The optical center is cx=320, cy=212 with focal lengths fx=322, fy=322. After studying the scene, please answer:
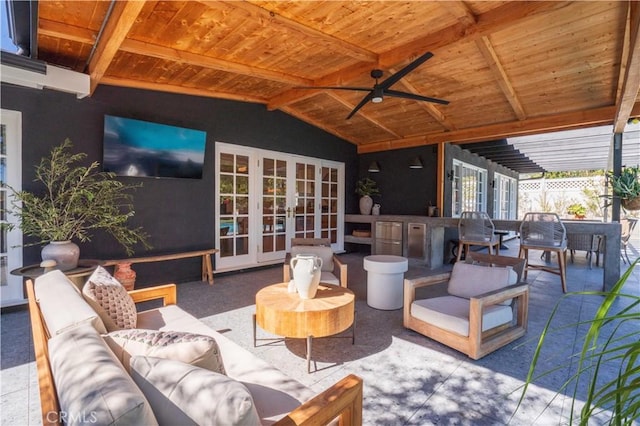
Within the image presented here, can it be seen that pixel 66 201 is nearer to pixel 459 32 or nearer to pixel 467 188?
pixel 459 32

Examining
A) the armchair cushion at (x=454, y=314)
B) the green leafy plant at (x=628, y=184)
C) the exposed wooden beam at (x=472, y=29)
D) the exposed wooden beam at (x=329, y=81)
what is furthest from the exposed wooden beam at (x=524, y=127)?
the armchair cushion at (x=454, y=314)

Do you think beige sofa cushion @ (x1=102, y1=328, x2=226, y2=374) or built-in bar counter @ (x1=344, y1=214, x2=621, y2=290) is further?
built-in bar counter @ (x1=344, y1=214, x2=621, y2=290)

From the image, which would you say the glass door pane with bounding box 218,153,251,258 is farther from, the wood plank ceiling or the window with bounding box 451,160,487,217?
the window with bounding box 451,160,487,217

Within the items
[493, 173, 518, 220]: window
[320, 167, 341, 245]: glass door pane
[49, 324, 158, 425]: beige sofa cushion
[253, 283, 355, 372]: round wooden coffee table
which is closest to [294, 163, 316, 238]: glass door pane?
[320, 167, 341, 245]: glass door pane

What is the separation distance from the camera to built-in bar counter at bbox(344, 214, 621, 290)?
4379 millimetres

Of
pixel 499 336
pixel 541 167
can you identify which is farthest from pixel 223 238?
pixel 541 167

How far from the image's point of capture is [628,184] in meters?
4.55

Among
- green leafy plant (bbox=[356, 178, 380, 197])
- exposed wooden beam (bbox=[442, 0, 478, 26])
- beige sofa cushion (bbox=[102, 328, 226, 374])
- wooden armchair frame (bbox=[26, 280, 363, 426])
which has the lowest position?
wooden armchair frame (bbox=[26, 280, 363, 426])

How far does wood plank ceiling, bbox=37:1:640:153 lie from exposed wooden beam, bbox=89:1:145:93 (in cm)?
1

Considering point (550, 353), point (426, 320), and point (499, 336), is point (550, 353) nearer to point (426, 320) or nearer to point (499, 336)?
point (499, 336)

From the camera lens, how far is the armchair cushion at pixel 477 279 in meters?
2.86

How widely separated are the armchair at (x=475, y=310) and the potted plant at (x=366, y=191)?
164 inches

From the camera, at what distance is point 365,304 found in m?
3.87

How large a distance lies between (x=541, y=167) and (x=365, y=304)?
9.93 meters
